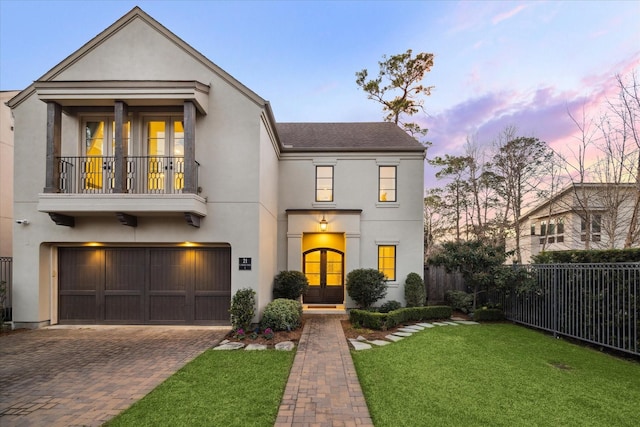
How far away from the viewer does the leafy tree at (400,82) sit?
1927 centimetres

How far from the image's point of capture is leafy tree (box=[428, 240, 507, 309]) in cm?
1028

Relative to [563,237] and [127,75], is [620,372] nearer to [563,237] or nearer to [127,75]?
[127,75]

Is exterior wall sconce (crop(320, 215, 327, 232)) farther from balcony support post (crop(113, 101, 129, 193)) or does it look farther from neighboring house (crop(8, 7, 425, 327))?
balcony support post (crop(113, 101, 129, 193))

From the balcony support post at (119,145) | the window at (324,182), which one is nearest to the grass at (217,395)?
the balcony support post at (119,145)

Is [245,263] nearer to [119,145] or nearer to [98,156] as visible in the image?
[119,145]

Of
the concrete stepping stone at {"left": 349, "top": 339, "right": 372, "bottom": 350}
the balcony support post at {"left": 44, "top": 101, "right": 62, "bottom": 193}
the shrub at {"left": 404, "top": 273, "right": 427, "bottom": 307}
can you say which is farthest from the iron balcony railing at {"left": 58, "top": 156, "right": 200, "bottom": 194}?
the shrub at {"left": 404, "top": 273, "right": 427, "bottom": 307}

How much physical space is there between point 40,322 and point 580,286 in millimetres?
14583

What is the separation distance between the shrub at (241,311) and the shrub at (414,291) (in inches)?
237

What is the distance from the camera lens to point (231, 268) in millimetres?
8867

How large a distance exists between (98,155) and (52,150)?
3.34 ft

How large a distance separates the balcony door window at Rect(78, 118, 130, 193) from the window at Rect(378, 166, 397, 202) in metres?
8.78

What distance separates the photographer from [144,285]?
364 inches

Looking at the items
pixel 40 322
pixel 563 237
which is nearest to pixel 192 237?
pixel 40 322

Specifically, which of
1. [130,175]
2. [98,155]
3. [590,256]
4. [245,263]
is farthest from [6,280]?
[590,256]
